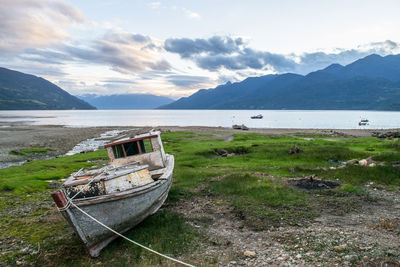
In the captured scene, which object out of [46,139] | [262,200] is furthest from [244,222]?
[46,139]

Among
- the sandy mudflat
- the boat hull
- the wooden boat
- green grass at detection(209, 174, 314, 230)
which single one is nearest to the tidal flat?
green grass at detection(209, 174, 314, 230)

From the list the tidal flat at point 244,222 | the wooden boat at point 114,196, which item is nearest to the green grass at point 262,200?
the tidal flat at point 244,222

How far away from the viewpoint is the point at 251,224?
A: 39.4ft

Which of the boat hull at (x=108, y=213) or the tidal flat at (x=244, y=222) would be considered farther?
the boat hull at (x=108, y=213)

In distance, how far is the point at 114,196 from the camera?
10320 mm

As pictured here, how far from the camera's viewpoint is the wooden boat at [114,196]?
378 inches

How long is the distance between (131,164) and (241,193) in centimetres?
754

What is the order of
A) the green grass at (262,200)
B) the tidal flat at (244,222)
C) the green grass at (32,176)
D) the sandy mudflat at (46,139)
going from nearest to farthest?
the tidal flat at (244,222) → the green grass at (262,200) → the green grass at (32,176) → the sandy mudflat at (46,139)

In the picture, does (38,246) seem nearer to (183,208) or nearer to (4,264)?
(4,264)

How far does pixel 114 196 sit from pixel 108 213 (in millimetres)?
755

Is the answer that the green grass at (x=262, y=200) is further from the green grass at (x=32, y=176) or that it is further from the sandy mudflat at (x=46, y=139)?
the sandy mudflat at (x=46, y=139)

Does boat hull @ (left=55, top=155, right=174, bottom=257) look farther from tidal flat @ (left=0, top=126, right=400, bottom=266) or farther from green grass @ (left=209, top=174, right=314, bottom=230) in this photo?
green grass @ (left=209, top=174, right=314, bottom=230)

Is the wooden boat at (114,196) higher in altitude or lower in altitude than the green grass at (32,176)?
higher

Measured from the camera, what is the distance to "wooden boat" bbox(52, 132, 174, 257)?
31.5 ft
